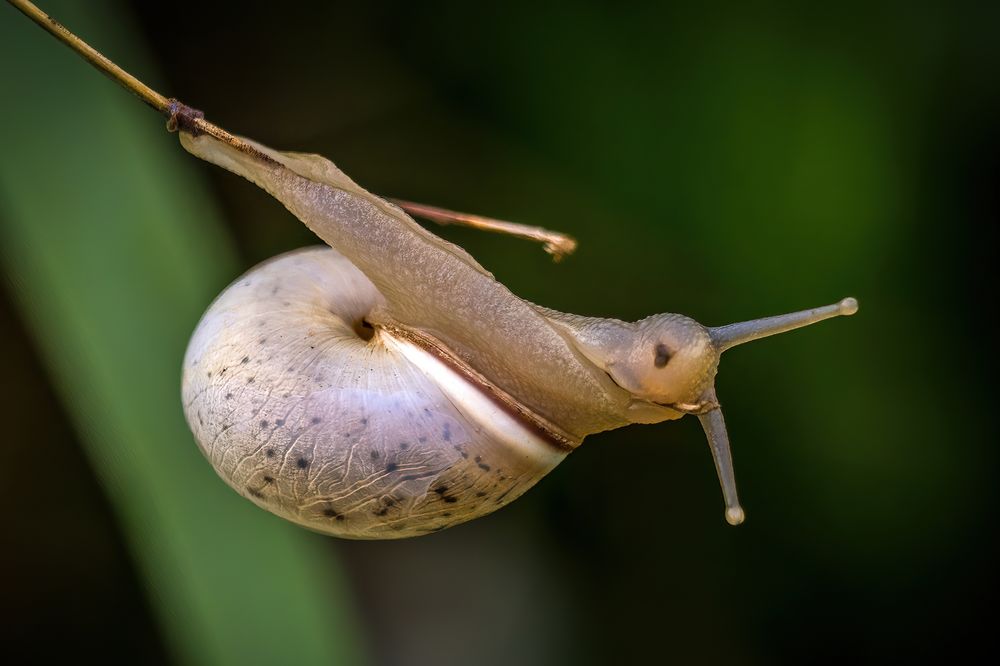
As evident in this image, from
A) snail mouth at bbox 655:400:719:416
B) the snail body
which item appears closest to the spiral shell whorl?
the snail body

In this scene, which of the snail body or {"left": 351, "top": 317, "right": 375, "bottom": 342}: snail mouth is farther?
{"left": 351, "top": 317, "right": 375, "bottom": 342}: snail mouth

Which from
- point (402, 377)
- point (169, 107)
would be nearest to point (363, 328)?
point (402, 377)

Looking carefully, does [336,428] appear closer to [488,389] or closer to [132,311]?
[488,389]

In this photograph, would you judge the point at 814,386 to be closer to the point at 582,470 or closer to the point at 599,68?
the point at 582,470

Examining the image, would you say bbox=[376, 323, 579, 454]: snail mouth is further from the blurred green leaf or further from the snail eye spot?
the blurred green leaf

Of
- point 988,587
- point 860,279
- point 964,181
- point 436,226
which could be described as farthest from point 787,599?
point 436,226

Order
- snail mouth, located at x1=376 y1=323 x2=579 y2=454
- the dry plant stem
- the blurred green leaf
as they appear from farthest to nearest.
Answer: the blurred green leaf → snail mouth, located at x1=376 y1=323 x2=579 y2=454 → the dry plant stem

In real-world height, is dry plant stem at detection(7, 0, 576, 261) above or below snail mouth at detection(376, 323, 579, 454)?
above

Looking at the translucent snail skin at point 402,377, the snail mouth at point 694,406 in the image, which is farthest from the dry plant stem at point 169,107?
the snail mouth at point 694,406
